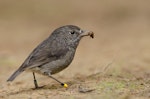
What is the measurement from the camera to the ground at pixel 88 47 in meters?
10.1

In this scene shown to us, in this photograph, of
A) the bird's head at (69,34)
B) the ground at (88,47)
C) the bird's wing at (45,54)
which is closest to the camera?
the ground at (88,47)

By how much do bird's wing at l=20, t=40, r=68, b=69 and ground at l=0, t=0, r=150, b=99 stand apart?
1.54 ft

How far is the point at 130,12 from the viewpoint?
22141mm

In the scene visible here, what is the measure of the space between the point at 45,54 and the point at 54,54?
163 mm

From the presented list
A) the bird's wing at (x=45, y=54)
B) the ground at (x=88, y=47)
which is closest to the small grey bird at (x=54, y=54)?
the bird's wing at (x=45, y=54)

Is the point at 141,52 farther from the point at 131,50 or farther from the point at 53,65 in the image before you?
the point at 53,65

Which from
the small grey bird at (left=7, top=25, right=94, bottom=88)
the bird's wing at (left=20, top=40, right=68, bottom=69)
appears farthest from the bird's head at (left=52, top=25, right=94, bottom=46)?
the bird's wing at (left=20, top=40, right=68, bottom=69)

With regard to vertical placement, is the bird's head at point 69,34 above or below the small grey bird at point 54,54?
above

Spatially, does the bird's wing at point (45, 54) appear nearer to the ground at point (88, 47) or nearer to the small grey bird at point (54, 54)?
the small grey bird at point (54, 54)

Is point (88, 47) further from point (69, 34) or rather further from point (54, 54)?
point (54, 54)

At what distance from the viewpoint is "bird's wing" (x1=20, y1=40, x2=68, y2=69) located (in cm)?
1050

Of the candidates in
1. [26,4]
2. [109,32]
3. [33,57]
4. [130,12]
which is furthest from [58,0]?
[33,57]

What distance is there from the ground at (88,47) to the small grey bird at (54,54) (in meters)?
0.35

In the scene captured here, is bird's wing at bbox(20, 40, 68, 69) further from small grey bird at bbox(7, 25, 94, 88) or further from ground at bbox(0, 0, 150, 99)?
ground at bbox(0, 0, 150, 99)
